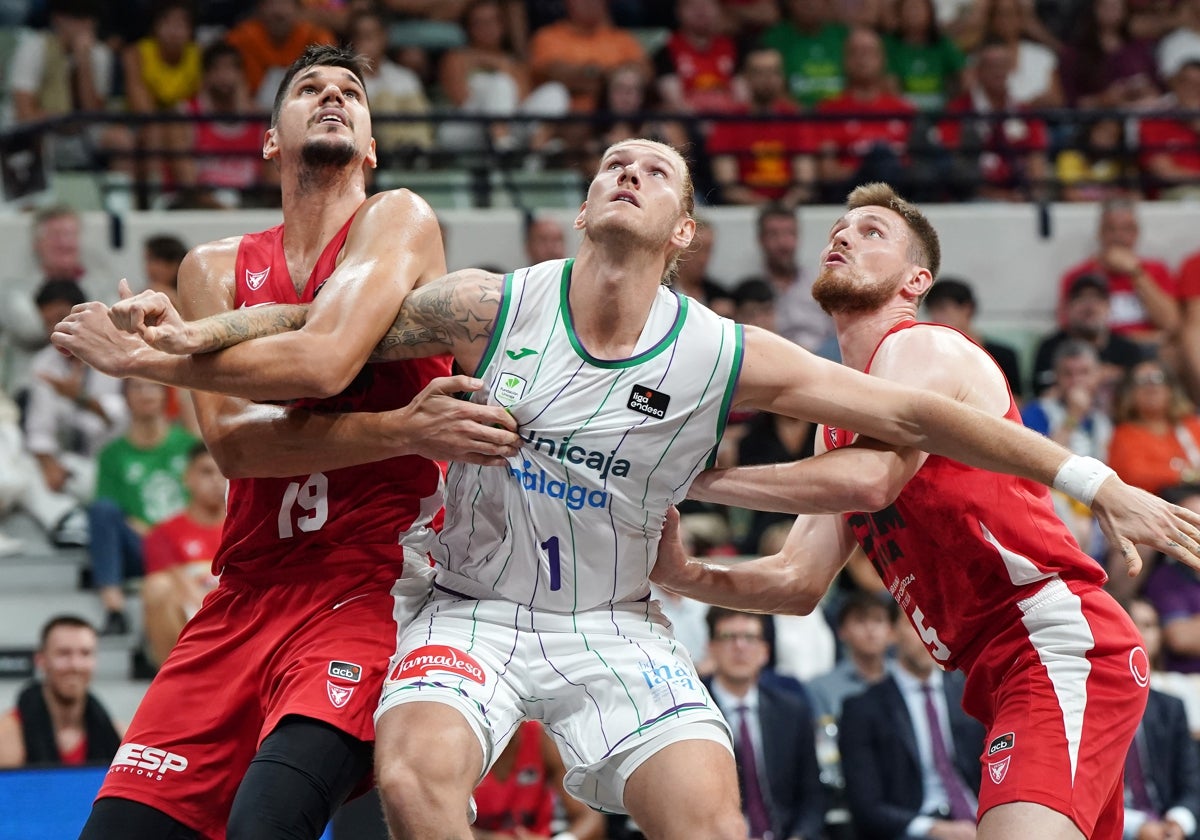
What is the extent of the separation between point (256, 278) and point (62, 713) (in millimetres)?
→ 4162

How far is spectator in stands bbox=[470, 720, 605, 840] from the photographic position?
28.7ft

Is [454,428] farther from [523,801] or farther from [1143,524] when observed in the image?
[523,801]

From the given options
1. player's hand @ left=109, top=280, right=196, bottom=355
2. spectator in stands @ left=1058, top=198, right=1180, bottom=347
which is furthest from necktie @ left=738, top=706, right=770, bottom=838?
spectator in stands @ left=1058, top=198, right=1180, bottom=347

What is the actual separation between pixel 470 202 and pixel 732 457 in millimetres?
3847

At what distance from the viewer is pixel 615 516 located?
5211 millimetres

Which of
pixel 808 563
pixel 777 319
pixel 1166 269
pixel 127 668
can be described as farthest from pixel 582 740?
pixel 1166 269

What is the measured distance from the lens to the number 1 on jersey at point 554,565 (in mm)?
5191

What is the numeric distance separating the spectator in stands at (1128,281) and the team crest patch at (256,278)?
8280mm

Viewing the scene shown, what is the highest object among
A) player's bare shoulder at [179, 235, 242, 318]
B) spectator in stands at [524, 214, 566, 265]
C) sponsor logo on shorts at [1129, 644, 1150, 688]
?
player's bare shoulder at [179, 235, 242, 318]

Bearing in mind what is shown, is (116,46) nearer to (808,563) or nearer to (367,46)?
(367,46)

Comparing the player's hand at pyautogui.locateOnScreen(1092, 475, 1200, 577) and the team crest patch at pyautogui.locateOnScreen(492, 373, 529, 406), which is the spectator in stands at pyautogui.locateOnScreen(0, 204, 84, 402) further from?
the player's hand at pyautogui.locateOnScreen(1092, 475, 1200, 577)

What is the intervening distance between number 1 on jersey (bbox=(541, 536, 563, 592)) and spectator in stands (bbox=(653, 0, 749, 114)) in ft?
29.8

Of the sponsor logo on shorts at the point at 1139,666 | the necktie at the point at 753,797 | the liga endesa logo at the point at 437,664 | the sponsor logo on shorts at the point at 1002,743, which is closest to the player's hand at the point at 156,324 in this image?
the liga endesa logo at the point at 437,664

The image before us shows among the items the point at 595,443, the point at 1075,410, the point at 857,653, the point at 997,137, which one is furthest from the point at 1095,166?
the point at 595,443
